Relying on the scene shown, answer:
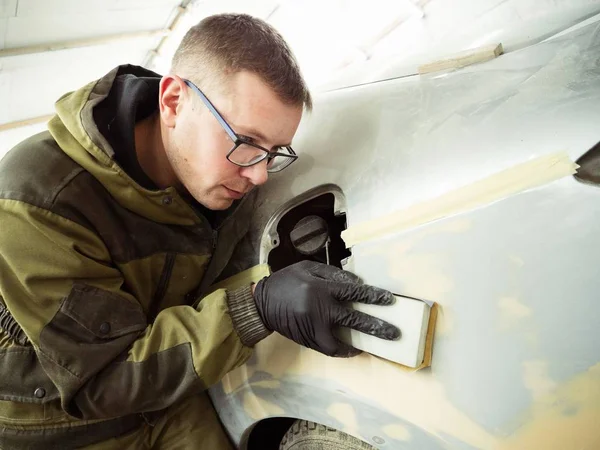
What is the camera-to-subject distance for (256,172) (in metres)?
1.01

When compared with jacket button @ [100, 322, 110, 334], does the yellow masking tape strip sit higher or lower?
higher

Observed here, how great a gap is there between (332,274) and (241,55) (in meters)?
0.49

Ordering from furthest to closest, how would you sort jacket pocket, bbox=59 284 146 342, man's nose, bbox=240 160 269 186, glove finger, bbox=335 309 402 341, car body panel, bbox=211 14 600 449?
man's nose, bbox=240 160 269 186 < jacket pocket, bbox=59 284 146 342 < glove finger, bbox=335 309 402 341 < car body panel, bbox=211 14 600 449

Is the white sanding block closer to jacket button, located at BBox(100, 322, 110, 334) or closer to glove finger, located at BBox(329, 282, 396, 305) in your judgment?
glove finger, located at BBox(329, 282, 396, 305)

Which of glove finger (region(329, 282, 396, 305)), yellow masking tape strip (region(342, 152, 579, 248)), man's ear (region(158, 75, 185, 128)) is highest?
man's ear (region(158, 75, 185, 128))

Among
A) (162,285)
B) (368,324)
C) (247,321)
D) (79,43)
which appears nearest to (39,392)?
(162,285)

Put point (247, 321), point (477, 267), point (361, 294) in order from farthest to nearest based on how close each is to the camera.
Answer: point (247, 321), point (361, 294), point (477, 267)

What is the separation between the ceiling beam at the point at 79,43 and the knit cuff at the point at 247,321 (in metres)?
2.23

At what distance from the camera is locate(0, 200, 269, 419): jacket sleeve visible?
2.90 feet

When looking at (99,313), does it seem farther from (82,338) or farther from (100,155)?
(100,155)

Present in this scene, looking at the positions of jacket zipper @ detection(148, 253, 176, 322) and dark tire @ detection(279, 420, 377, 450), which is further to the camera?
jacket zipper @ detection(148, 253, 176, 322)

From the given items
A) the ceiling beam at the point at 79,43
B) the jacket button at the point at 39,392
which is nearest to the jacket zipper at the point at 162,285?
the jacket button at the point at 39,392

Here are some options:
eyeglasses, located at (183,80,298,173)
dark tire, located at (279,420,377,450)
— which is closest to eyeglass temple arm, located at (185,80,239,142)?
eyeglasses, located at (183,80,298,173)

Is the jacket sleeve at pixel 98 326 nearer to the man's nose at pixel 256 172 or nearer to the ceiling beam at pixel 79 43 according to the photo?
the man's nose at pixel 256 172
